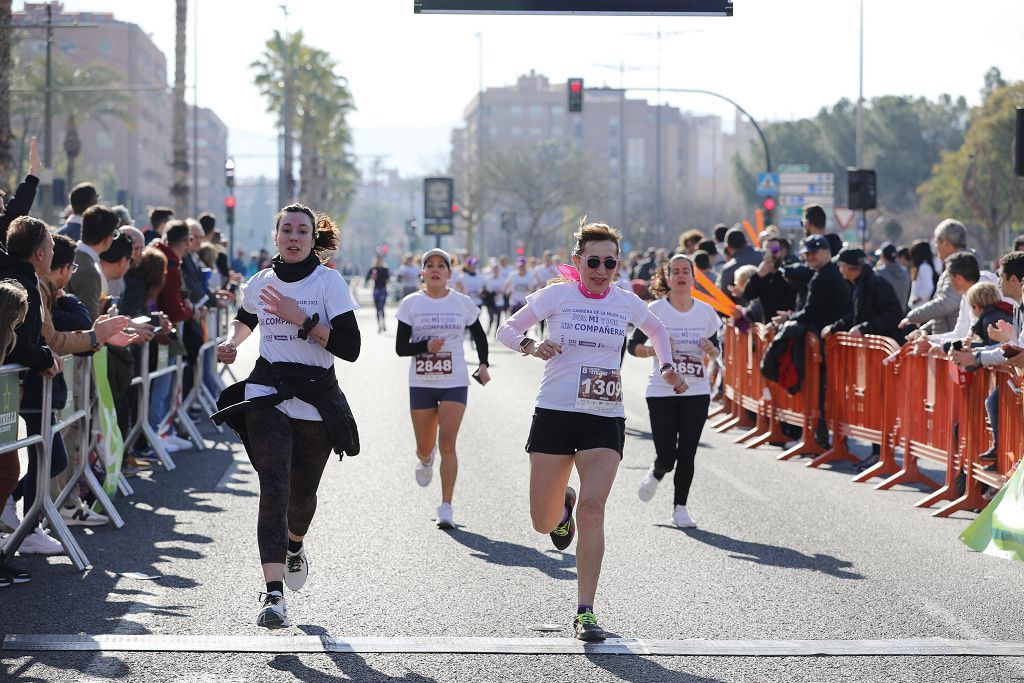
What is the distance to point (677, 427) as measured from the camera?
10266mm

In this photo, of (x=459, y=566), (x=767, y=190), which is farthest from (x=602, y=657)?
(x=767, y=190)

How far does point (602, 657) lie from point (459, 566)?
2.13 m

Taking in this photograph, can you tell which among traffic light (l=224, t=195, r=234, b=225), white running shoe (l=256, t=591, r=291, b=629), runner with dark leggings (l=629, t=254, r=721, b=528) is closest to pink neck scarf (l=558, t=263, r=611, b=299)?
white running shoe (l=256, t=591, r=291, b=629)

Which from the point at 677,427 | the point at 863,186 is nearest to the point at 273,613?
the point at 677,427

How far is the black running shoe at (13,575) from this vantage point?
770cm

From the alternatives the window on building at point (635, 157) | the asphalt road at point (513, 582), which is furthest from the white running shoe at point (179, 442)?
the window on building at point (635, 157)

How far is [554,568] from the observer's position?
833 cm

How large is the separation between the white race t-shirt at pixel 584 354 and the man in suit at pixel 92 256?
185 inches

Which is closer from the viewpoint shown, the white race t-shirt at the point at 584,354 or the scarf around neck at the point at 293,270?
the scarf around neck at the point at 293,270

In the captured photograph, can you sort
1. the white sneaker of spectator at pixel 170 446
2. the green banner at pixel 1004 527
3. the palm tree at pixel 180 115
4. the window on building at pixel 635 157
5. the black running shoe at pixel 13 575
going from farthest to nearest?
the window on building at pixel 635 157 < the palm tree at pixel 180 115 < the white sneaker of spectator at pixel 170 446 < the black running shoe at pixel 13 575 < the green banner at pixel 1004 527

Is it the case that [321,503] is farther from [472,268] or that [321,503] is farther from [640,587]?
[472,268]

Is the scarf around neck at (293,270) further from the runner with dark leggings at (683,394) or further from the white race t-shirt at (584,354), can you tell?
the runner with dark leggings at (683,394)

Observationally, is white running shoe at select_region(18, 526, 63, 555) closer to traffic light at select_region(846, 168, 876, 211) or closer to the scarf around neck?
the scarf around neck

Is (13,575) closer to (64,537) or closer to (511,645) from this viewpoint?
(64,537)
